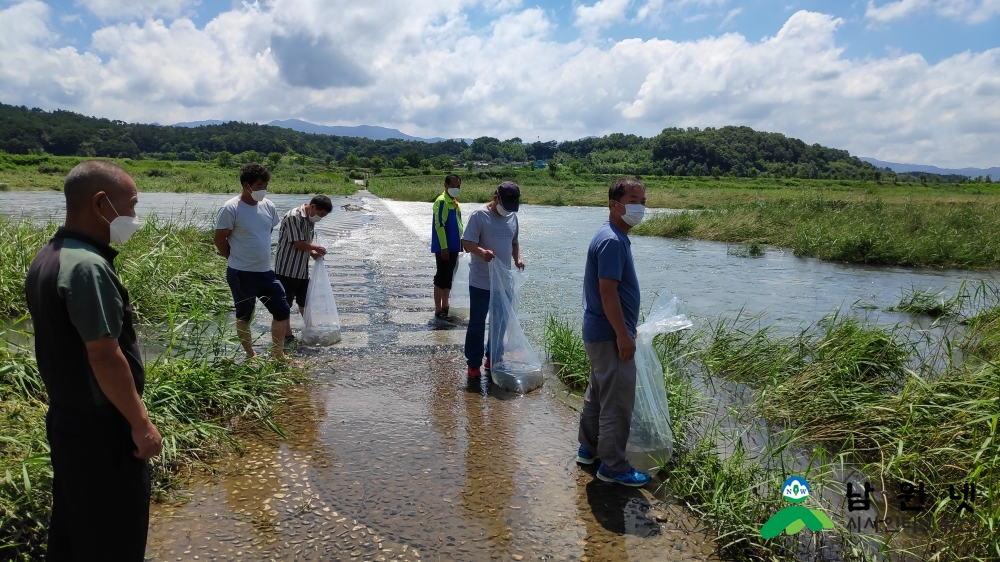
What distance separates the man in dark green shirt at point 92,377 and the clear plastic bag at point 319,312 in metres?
4.01

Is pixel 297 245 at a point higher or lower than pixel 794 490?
higher

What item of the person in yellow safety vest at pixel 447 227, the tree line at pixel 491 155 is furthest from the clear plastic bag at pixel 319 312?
the tree line at pixel 491 155

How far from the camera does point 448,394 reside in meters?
5.18

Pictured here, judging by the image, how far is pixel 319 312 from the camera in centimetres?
627

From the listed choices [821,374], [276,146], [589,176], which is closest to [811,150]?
[589,176]

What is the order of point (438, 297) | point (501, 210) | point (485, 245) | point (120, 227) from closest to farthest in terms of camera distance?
point (120, 227) < point (501, 210) < point (485, 245) < point (438, 297)

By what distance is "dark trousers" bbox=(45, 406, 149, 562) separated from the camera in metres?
2.07

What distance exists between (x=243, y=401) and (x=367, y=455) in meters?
1.15

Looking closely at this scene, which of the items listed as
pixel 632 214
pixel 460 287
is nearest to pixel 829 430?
pixel 632 214

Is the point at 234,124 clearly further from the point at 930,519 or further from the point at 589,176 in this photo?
the point at 930,519

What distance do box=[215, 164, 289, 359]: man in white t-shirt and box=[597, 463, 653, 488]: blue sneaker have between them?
2967 mm

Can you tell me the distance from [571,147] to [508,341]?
418 ft

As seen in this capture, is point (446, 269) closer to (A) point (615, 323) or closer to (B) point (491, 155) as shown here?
(A) point (615, 323)

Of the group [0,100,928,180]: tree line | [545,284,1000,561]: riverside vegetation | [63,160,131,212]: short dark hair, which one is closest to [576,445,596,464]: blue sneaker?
[545,284,1000,561]: riverside vegetation
